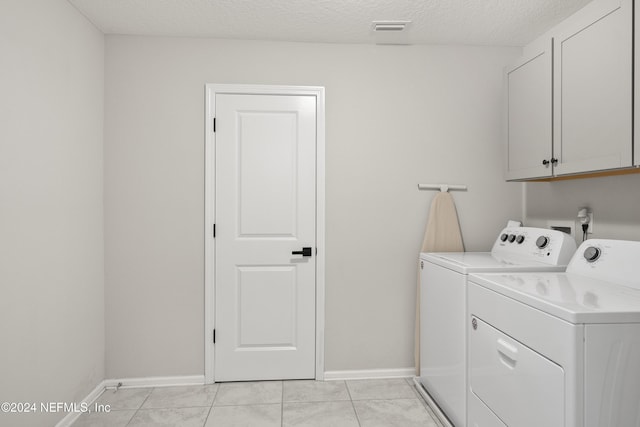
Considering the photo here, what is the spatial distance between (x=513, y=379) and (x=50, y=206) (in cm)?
235

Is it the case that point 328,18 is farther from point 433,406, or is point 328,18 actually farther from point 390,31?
point 433,406

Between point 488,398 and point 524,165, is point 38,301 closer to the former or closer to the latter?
point 488,398

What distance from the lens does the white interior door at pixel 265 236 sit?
263cm

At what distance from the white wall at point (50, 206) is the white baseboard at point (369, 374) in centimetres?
158

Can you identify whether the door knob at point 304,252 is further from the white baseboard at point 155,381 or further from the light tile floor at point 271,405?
the white baseboard at point 155,381

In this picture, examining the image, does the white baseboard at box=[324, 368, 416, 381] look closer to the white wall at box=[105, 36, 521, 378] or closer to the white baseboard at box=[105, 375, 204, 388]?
the white wall at box=[105, 36, 521, 378]

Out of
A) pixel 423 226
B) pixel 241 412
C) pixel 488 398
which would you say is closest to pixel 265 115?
pixel 423 226

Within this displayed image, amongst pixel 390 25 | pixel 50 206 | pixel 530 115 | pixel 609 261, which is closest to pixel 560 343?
pixel 609 261

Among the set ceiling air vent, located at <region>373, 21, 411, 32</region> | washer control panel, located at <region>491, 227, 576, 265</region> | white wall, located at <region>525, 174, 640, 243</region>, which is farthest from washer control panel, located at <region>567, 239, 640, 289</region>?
ceiling air vent, located at <region>373, 21, 411, 32</region>

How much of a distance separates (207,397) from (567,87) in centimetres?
277

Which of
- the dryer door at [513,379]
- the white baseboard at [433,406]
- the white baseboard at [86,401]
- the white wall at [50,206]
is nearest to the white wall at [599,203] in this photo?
the dryer door at [513,379]

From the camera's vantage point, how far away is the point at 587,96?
1.80 metres

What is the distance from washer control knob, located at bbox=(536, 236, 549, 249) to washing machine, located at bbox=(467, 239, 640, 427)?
0.78 feet

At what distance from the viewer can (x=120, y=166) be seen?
2.57 m
